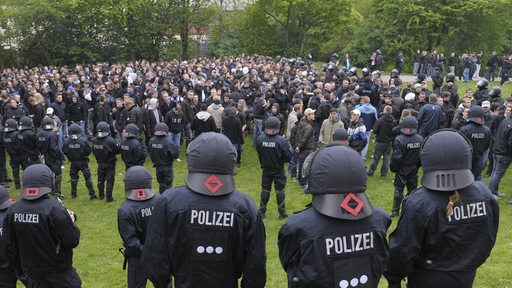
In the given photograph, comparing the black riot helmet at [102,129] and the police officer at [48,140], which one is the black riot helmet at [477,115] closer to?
the black riot helmet at [102,129]

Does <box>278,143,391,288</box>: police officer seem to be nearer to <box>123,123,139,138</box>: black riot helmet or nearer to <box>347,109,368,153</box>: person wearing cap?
<box>123,123,139,138</box>: black riot helmet

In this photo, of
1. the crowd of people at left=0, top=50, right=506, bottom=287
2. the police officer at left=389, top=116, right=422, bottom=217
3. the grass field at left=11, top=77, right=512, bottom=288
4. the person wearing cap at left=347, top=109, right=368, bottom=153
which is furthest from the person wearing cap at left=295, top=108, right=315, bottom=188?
the police officer at left=389, top=116, right=422, bottom=217

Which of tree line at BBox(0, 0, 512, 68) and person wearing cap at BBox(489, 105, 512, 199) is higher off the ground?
tree line at BBox(0, 0, 512, 68)

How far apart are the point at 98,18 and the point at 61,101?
71.8 feet

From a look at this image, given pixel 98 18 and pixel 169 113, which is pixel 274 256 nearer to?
pixel 169 113

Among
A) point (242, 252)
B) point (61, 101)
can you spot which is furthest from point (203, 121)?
point (242, 252)

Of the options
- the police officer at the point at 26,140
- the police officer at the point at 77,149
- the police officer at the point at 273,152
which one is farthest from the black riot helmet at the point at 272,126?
the police officer at the point at 26,140

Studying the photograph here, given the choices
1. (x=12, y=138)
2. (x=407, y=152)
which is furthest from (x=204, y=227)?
(x=12, y=138)

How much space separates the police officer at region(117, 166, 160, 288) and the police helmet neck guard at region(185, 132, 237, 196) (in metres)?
2.20

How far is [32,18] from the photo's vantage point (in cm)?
3234

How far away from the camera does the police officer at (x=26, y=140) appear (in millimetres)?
10969

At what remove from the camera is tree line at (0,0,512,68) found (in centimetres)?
3259

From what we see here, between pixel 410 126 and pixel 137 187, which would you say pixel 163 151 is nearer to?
pixel 137 187

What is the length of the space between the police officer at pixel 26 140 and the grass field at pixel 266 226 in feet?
3.88
